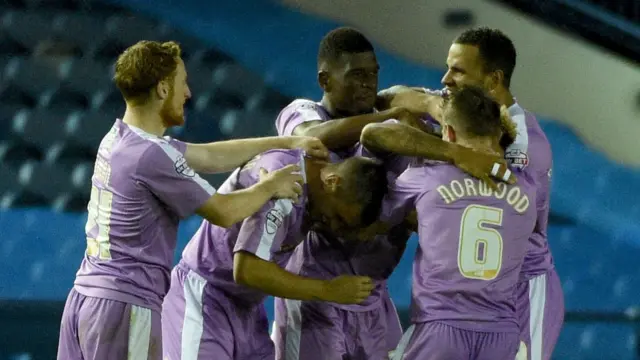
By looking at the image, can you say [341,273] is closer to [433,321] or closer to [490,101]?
[433,321]

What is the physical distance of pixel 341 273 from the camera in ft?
10.5

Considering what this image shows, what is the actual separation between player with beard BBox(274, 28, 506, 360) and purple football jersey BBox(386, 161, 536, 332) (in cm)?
27

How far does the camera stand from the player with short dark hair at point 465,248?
9.50 feet

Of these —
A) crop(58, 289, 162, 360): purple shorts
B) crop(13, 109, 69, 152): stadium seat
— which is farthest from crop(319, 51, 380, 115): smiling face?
crop(13, 109, 69, 152): stadium seat

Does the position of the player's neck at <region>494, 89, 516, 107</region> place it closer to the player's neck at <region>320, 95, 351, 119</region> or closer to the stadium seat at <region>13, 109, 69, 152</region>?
the player's neck at <region>320, 95, 351, 119</region>

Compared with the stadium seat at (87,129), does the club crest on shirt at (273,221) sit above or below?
above

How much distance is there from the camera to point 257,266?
2.91 metres

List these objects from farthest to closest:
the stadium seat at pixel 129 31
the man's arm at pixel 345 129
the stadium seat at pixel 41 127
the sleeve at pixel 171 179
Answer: the stadium seat at pixel 129 31 → the stadium seat at pixel 41 127 → the man's arm at pixel 345 129 → the sleeve at pixel 171 179

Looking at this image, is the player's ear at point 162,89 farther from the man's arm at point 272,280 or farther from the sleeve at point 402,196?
the sleeve at point 402,196

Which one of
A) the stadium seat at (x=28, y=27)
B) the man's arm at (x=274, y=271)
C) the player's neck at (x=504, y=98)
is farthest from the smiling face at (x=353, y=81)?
the stadium seat at (x=28, y=27)

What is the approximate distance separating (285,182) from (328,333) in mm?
462

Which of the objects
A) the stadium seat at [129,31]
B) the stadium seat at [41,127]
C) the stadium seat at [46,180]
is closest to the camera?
the stadium seat at [46,180]

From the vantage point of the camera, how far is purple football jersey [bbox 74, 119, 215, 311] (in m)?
2.90

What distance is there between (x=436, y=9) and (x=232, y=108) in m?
1.15
